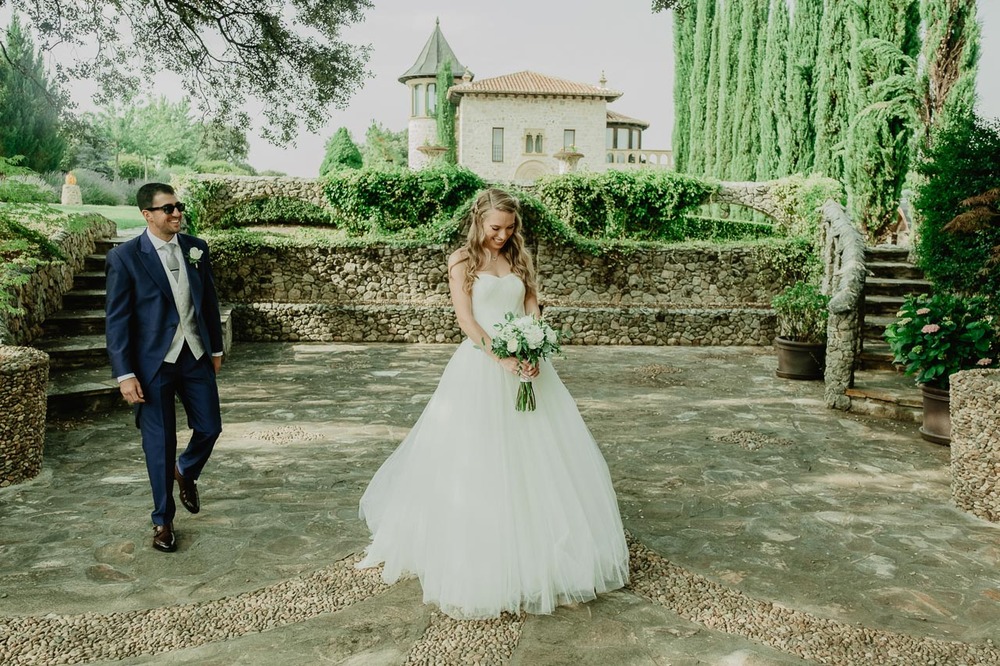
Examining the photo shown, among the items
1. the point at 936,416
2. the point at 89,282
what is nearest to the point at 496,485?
the point at 936,416

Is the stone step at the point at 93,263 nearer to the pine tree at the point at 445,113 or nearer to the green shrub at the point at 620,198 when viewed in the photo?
the green shrub at the point at 620,198

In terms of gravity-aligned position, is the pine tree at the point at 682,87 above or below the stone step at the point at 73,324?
above

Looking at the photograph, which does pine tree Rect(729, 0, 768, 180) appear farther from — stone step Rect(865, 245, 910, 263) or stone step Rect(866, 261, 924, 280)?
stone step Rect(866, 261, 924, 280)

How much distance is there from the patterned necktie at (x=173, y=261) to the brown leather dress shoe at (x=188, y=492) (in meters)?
1.26

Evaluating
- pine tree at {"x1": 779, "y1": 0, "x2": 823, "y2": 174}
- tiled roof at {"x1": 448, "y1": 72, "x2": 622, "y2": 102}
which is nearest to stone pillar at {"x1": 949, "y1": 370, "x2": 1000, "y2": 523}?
pine tree at {"x1": 779, "y1": 0, "x2": 823, "y2": 174}

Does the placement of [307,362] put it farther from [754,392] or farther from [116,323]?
[116,323]

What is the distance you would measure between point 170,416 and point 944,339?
6.70 meters

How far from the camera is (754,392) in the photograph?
9609 mm

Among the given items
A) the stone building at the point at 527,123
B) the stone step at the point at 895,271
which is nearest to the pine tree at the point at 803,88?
the stone step at the point at 895,271

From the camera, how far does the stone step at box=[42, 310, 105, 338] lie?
1002 cm

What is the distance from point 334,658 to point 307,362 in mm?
8488

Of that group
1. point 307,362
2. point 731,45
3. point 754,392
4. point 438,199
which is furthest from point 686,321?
point 731,45

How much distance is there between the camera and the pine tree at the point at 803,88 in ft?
65.3

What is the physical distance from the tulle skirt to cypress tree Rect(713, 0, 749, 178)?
23554 mm
